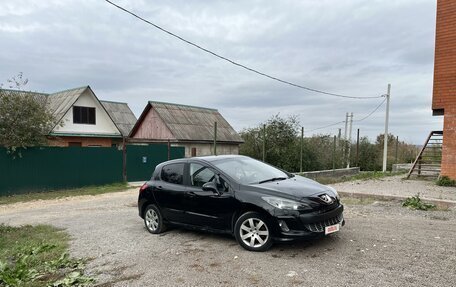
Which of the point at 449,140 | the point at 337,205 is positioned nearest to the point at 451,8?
the point at 449,140

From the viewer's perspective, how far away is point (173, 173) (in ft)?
23.1

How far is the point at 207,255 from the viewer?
5555mm

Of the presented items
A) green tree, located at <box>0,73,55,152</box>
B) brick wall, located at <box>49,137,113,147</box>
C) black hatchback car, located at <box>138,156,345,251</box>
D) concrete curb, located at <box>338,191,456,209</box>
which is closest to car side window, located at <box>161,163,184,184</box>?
black hatchback car, located at <box>138,156,345,251</box>

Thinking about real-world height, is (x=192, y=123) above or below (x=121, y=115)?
below

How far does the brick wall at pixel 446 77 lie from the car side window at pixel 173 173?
10.9 metres

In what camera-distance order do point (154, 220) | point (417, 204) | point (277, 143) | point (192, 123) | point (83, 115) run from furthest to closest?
point (192, 123)
point (83, 115)
point (277, 143)
point (417, 204)
point (154, 220)

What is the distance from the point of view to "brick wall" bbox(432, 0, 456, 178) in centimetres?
1355

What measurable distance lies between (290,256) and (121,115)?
32.7 meters

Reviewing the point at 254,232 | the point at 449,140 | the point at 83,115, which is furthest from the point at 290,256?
the point at 83,115

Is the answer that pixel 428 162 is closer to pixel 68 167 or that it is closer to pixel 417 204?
pixel 417 204

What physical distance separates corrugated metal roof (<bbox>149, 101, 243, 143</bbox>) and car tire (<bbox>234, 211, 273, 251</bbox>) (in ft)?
70.0

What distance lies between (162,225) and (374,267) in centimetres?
379

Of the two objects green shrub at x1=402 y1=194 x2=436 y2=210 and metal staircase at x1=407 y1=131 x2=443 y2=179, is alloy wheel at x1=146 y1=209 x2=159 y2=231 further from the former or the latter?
metal staircase at x1=407 y1=131 x2=443 y2=179

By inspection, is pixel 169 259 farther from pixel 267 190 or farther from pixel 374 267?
pixel 374 267
